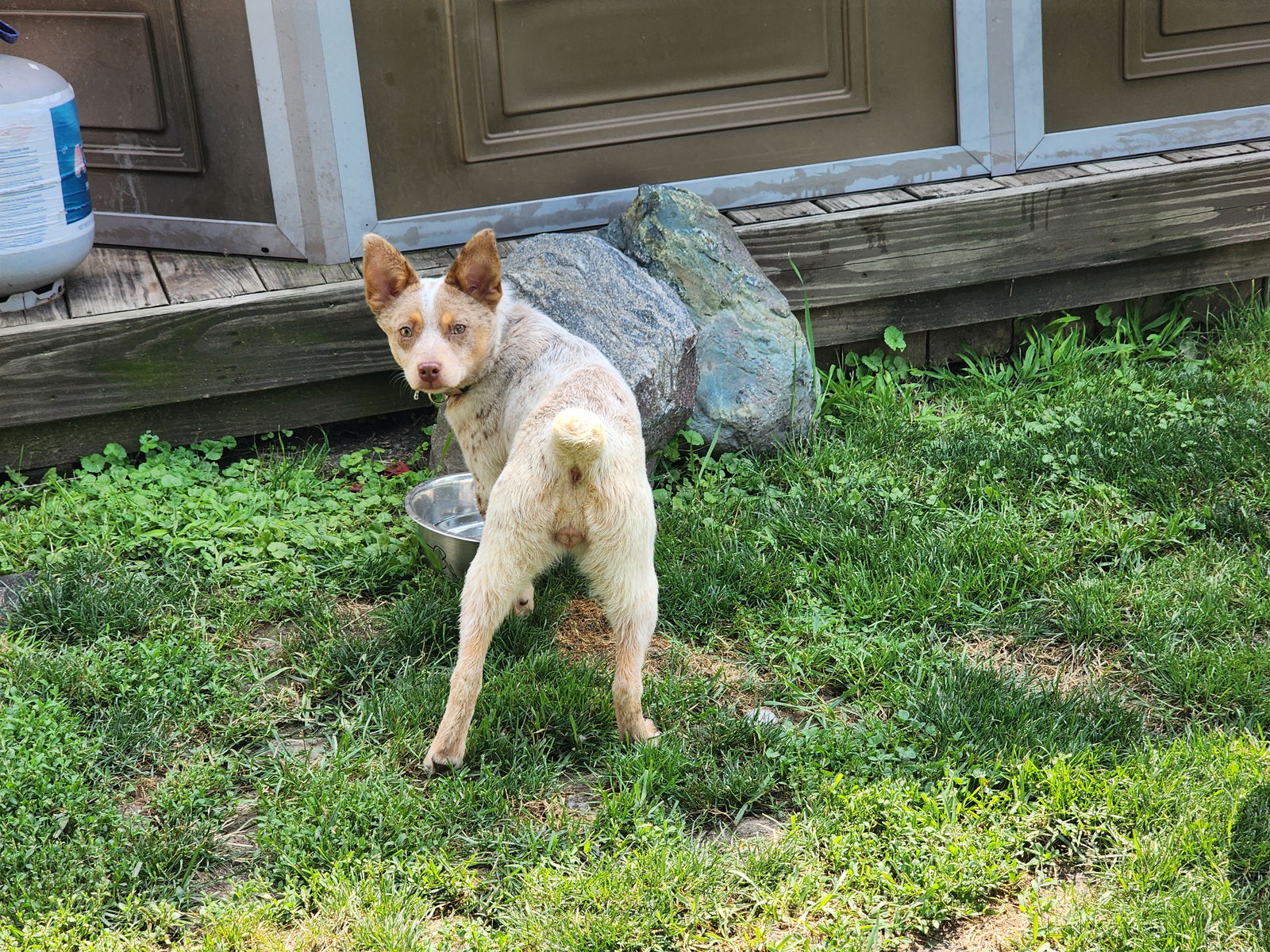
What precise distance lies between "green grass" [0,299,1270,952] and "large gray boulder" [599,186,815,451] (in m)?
0.15

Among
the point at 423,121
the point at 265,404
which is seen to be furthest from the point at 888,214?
the point at 265,404

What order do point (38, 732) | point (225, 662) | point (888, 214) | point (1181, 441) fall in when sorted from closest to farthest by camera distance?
point (38, 732), point (225, 662), point (1181, 441), point (888, 214)

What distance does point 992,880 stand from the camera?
281cm

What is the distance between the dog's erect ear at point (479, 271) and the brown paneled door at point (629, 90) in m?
1.73

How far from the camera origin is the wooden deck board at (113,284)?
4.72 meters

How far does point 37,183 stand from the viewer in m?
4.47

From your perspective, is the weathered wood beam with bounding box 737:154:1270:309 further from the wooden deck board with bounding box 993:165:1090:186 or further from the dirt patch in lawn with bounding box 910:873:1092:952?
the dirt patch in lawn with bounding box 910:873:1092:952

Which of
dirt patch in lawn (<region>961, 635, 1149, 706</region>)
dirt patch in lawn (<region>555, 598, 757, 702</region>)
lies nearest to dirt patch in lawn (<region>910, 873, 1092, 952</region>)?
dirt patch in lawn (<region>961, 635, 1149, 706</region>)

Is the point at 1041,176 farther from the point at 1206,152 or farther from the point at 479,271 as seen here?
the point at 479,271

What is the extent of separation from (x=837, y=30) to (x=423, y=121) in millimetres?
1990

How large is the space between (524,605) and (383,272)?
1199mm

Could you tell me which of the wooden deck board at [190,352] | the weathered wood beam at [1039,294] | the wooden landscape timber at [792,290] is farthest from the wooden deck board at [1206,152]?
the wooden deck board at [190,352]

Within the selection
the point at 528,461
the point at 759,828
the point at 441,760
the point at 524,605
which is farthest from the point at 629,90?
the point at 759,828

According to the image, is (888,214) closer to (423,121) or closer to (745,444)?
(745,444)
